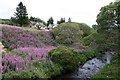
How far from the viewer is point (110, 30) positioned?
230 inches

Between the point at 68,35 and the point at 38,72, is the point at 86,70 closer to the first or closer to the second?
the point at 38,72

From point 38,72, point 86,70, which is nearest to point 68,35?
point 86,70

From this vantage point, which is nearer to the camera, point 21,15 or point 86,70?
point 86,70

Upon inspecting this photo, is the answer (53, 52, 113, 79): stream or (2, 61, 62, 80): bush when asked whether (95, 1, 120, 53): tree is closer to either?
(53, 52, 113, 79): stream

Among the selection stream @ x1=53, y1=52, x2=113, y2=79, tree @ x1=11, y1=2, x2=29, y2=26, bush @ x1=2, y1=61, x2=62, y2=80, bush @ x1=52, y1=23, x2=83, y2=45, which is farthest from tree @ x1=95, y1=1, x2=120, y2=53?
tree @ x1=11, y1=2, x2=29, y2=26

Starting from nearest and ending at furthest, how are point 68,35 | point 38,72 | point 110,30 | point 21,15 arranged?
point 38,72 → point 110,30 → point 68,35 → point 21,15

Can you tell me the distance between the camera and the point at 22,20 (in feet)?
95.9

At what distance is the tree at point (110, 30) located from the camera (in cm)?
512

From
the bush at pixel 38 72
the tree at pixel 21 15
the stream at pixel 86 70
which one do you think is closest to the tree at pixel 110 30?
the stream at pixel 86 70

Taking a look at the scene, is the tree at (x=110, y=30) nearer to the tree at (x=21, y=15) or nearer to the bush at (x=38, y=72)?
the bush at (x=38, y=72)

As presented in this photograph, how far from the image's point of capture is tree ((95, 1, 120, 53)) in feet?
16.8

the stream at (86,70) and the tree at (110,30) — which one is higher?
the tree at (110,30)

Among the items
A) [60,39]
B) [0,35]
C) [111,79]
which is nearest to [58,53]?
[111,79]

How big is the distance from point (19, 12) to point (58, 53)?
2677 centimetres
